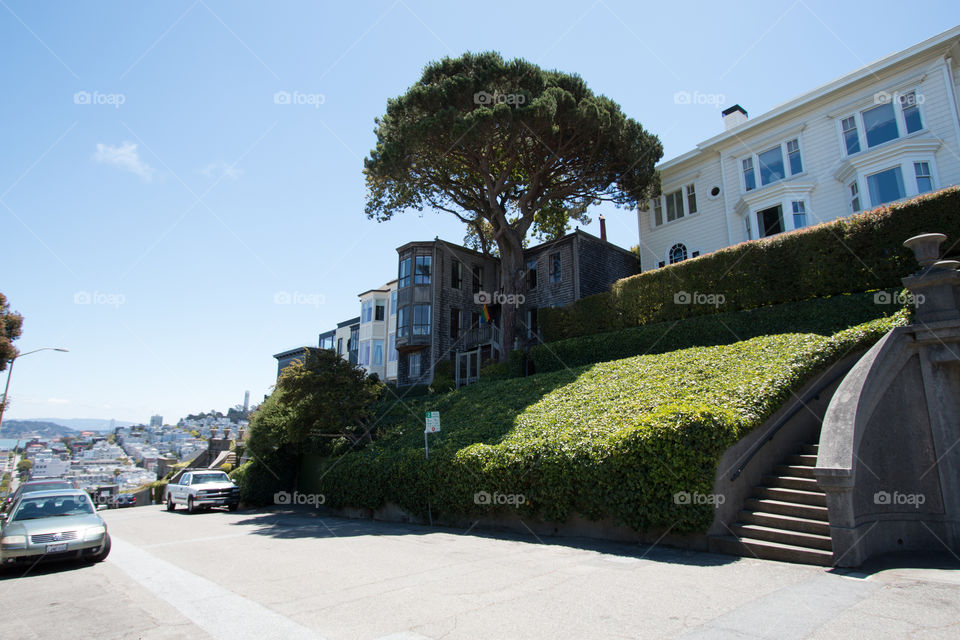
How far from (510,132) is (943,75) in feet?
48.4

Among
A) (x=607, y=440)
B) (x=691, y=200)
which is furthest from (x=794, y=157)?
(x=607, y=440)

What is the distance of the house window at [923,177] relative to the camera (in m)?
16.9

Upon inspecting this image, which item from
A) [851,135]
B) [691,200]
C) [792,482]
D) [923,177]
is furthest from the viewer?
[691,200]

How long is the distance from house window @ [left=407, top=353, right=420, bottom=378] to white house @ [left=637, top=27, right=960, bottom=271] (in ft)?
46.8

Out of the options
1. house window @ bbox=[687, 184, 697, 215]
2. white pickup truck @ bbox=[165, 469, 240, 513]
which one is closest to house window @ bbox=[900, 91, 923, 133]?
house window @ bbox=[687, 184, 697, 215]

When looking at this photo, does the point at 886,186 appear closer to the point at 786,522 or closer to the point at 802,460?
the point at 802,460

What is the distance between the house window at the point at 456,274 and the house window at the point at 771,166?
17.0 metres

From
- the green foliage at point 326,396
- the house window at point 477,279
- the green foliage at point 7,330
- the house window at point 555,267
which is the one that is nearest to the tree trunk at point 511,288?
the house window at point 555,267

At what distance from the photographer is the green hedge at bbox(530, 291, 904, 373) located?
41.0ft

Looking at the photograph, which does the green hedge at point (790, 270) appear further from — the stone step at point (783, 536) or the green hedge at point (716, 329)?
the stone step at point (783, 536)

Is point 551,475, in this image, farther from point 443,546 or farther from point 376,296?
point 376,296

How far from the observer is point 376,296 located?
4103cm

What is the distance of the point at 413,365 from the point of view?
30.7m

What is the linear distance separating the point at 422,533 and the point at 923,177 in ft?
65.0
